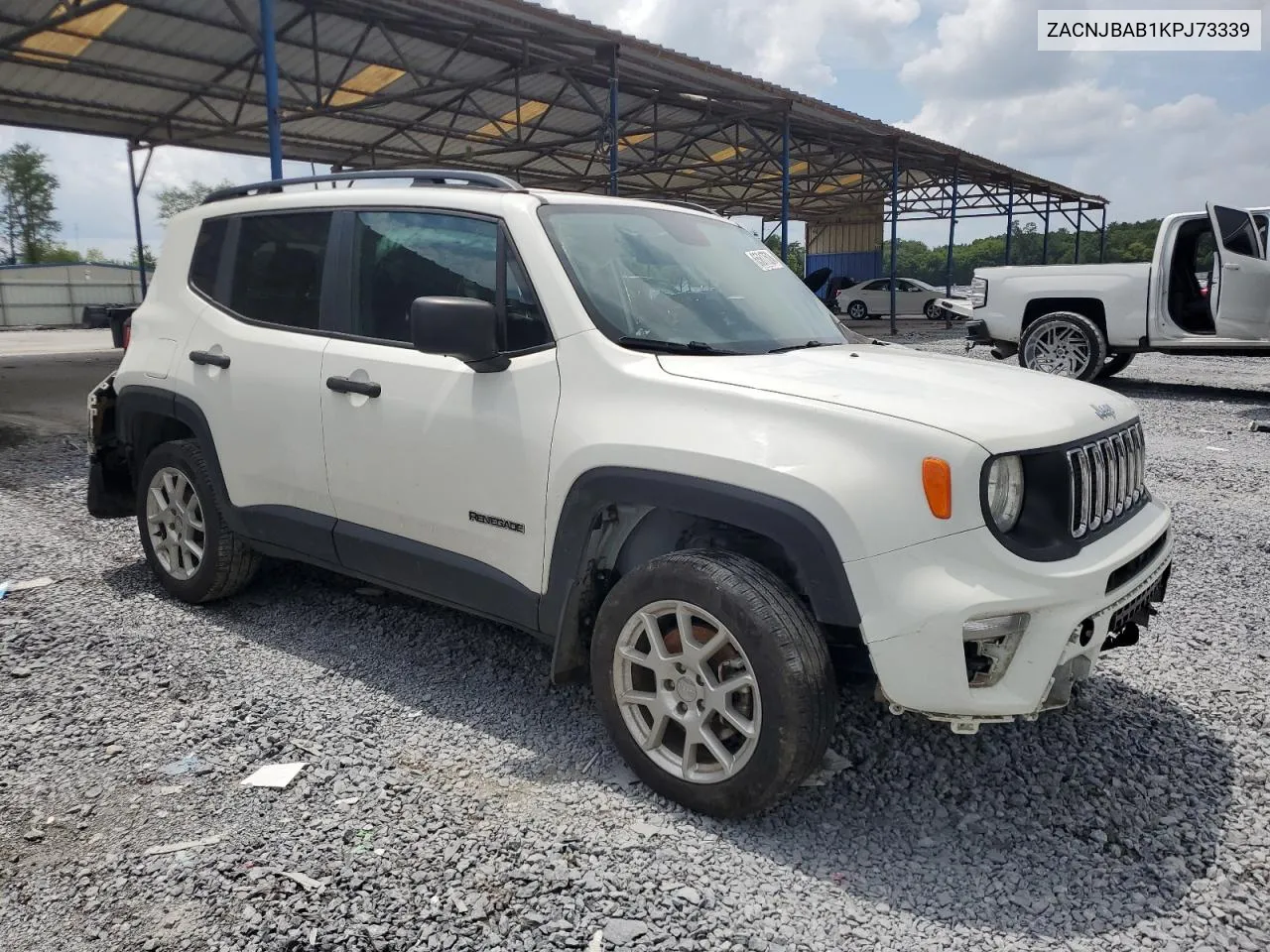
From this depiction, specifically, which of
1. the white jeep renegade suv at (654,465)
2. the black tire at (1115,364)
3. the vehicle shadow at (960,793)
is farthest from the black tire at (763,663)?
the black tire at (1115,364)

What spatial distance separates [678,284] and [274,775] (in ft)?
6.99

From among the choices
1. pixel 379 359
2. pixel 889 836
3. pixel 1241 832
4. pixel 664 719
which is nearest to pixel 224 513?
pixel 379 359

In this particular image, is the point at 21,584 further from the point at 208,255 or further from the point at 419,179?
the point at 419,179

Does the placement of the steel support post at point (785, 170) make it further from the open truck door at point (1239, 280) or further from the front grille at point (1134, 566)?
the front grille at point (1134, 566)

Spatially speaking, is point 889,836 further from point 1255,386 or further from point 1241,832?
point 1255,386

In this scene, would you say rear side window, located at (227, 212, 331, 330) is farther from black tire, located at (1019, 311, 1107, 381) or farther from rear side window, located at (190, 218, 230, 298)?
black tire, located at (1019, 311, 1107, 381)

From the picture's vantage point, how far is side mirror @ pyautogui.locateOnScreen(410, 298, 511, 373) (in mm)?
2883

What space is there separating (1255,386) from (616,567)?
40.7 ft

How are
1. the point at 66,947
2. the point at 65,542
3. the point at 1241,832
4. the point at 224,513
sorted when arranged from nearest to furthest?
the point at 66,947
the point at 1241,832
the point at 224,513
the point at 65,542

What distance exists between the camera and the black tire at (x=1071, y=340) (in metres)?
11.4

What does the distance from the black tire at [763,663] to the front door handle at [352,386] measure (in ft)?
4.30

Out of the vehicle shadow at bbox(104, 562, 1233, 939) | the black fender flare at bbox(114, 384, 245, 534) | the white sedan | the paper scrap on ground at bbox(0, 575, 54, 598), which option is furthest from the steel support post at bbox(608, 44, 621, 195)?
the white sedan

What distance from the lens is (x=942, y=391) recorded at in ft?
8.95

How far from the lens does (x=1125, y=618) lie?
270cm
